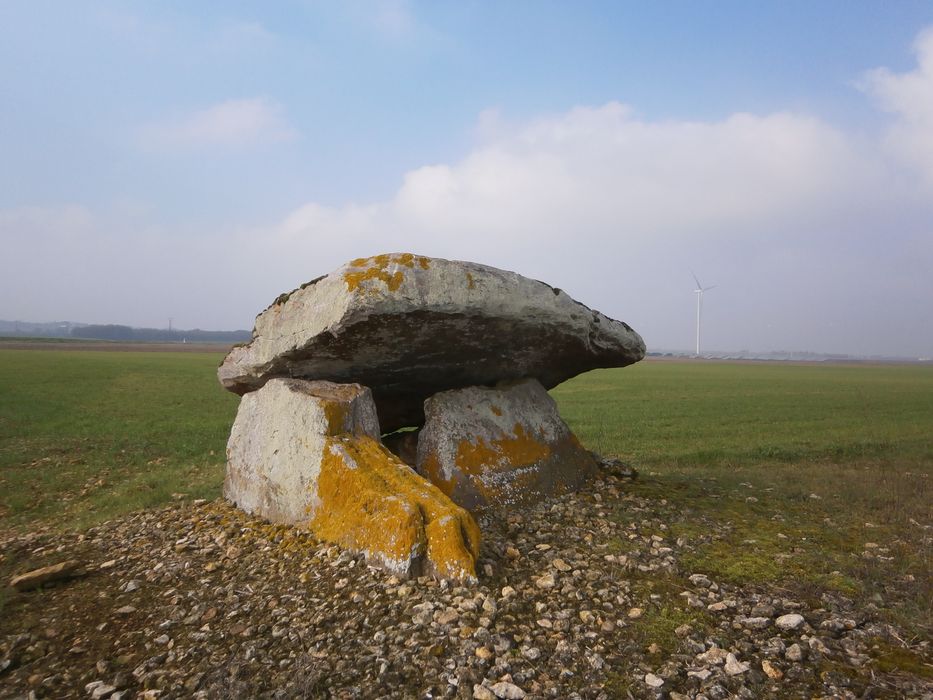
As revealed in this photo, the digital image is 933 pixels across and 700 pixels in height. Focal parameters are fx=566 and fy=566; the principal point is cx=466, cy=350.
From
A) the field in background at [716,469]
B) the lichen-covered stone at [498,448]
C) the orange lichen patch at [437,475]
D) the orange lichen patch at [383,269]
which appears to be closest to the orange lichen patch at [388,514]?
the orange lichen patch at [437,475]

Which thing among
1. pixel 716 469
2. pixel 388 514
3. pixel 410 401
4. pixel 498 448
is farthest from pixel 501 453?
pixel 716 469

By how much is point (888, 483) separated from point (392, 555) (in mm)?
9634

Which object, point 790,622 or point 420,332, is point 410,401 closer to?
point 420,332

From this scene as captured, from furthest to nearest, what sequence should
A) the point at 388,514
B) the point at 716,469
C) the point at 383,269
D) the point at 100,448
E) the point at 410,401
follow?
1. the point at 100,448
2. the point at 716,469
3. the point at 410,401
4. the point at 383,269
5. the point at 388,514

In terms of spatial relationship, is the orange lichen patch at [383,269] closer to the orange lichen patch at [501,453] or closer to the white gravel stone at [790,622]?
the orange lichen patch at [501,453]

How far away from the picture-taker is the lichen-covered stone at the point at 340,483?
5.28 m

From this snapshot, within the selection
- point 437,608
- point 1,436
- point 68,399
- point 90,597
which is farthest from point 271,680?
point 68,399

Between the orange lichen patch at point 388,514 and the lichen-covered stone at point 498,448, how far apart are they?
1251 mm

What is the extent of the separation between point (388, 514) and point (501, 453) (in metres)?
2.90

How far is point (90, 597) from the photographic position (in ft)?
17.3

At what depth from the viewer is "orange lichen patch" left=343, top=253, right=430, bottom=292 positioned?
6508 mm

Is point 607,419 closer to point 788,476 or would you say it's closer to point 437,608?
point 788,476

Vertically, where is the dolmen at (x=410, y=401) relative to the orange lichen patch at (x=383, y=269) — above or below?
below

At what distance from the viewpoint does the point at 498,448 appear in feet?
26.9
